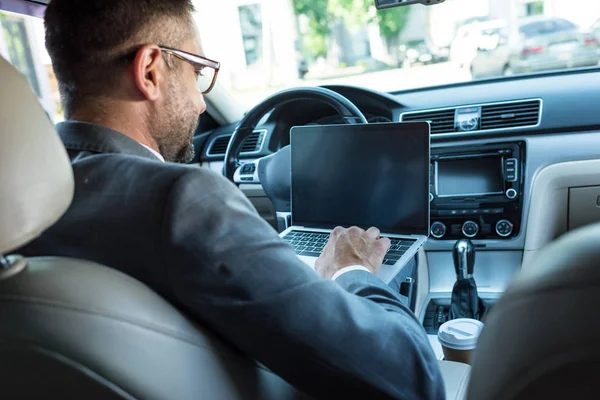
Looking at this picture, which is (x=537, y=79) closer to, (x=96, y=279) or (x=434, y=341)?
(x=434, y=341)

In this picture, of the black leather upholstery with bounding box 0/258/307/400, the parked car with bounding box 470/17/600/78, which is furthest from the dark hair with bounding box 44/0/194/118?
the parked car with bounding box 470/17/600/78

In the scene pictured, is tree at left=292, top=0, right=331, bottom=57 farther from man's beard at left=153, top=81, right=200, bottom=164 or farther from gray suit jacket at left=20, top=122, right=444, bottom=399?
gray suit jacket at left=20, top=122, right=444, bottom=399

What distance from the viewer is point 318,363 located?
0.94m

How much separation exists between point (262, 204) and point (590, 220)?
5.00 ft

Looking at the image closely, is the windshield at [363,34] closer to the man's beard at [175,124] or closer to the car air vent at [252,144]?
the car air vent at [252,144]

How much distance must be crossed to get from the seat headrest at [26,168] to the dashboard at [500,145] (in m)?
2.00

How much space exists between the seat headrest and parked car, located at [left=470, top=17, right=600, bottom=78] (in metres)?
4.69

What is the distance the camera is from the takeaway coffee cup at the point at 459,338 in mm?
1561

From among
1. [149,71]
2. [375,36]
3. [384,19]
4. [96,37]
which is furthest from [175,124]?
[375,36]

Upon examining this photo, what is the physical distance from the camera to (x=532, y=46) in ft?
27.7

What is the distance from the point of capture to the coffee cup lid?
5.12 ft

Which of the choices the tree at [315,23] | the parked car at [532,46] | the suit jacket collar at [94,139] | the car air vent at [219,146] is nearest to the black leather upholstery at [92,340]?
the suit jacket collar at [94,139]

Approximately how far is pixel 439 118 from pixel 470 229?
535 mm

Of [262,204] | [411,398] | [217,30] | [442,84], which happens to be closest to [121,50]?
[411,398]
